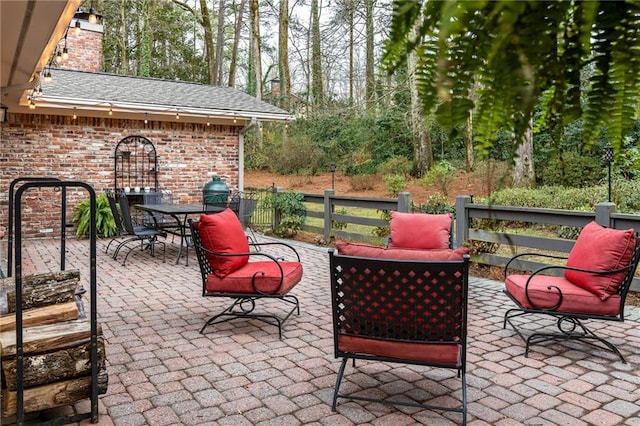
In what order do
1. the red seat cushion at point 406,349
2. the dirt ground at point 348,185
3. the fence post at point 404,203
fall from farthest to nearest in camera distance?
the dirt ground at point 348,185 < the fence post at point 404,203 < the red seat cushion at point 406,349

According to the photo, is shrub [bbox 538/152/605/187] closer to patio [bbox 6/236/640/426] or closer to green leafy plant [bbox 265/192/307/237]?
green leafy plant [bbox 265/192/307/237]

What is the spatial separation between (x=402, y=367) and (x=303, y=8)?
69.4ft

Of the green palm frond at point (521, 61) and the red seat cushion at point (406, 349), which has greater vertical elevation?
the green palm frond at point (521, 61)

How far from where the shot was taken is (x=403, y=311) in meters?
2.80

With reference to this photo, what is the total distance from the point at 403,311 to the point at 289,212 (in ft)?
23.0

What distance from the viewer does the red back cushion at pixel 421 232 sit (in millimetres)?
5254

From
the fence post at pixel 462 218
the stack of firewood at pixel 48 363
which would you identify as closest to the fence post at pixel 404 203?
the fence post at pixel 462 218

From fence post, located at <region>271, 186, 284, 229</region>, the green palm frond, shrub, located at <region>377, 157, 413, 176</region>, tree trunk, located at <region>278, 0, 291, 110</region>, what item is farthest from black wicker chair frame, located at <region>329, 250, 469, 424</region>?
tree trunk, located at <region>278, 0, 291, 110</region>

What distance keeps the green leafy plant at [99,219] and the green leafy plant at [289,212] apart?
3.16 metres

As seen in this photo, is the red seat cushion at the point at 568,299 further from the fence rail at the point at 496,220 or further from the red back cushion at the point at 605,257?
the fence rail at the point at 496,220

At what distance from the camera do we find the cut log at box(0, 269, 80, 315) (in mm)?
3197

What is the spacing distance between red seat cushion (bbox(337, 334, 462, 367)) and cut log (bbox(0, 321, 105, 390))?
1.42 metres

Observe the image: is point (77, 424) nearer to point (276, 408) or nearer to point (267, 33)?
point (276, 408)

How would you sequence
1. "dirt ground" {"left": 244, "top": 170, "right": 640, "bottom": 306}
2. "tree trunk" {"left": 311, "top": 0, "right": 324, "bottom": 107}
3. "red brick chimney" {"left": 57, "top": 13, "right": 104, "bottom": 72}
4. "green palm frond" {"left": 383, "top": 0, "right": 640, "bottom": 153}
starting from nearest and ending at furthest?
"green palm frond" {"left": 383, "top": 0, "right": 640, "bottom": 153} < "dirt ground" {"left": 244, "top": 170, "right": 640, "bottom": 306} < "red brick chimney" {"left": 57, "top": 13, "right": 104, "bottom": 72} < "tree trunk" {"left": 311, "top": 0, "right": 324, "bottom": 107}
